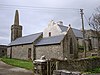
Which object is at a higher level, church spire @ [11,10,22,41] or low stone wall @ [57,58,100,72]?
church spire @ [11,10,22,41]

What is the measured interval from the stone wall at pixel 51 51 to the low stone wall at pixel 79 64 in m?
13.8

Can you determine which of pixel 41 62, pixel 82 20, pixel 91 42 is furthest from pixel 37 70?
pixel 91 42

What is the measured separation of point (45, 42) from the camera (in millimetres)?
43250

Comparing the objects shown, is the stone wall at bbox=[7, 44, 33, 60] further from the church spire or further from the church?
the church spire

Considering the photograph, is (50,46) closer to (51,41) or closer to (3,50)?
(51,41)

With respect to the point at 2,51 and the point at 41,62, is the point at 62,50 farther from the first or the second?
the point at 2,51

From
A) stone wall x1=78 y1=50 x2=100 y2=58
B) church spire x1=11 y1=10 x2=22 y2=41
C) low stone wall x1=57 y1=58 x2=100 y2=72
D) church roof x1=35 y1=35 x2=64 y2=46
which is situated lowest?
low stone wall x1=57 y1=58 x2=100 y2=72

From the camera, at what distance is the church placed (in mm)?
39278

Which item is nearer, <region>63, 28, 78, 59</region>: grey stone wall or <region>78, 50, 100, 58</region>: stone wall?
<region>63, 28, 78, 59</region>: grey stone wall

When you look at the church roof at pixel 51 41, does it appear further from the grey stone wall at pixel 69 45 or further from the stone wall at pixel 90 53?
the stone wall at pixel 90 53

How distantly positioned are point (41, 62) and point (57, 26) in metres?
33.8

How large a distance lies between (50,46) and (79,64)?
746 inches

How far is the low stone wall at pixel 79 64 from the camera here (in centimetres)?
1846

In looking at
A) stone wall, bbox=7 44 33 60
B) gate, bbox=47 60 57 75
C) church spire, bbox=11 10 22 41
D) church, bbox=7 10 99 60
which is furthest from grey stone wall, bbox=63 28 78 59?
church spire, bbox=11 10 22 41
